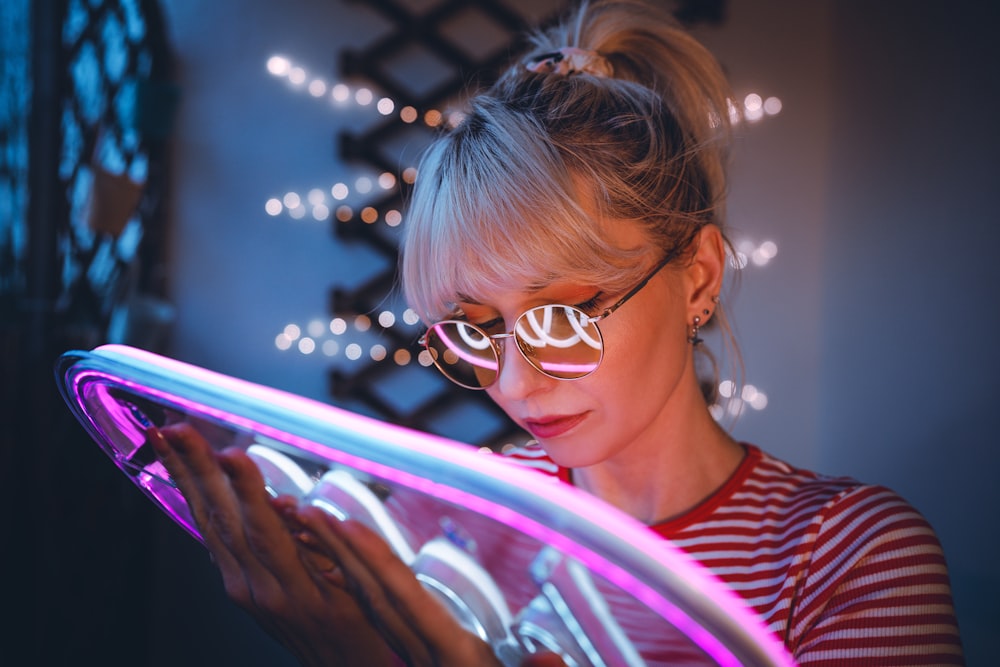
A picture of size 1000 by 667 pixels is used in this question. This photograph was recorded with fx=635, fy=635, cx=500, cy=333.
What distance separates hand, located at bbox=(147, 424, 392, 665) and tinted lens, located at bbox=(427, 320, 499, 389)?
293 mm

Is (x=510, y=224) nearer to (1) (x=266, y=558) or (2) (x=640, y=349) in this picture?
(2) (x=640, y=349)

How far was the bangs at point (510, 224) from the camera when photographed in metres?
0.52

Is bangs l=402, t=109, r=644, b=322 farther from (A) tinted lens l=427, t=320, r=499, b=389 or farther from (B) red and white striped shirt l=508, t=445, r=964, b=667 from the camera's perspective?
(B) red and white striped shirt l=508, t=445, r=964, b=667

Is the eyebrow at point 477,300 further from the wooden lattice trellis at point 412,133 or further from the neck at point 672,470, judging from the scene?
the wooden lattice trellis at point 412,133

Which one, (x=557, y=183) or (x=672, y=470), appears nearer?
(x=557, y=183)

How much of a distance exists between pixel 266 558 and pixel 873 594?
425mm

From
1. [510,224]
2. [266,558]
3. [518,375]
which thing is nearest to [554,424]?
[518,375]

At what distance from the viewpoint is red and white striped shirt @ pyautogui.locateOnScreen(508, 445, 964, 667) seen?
17.7 inches

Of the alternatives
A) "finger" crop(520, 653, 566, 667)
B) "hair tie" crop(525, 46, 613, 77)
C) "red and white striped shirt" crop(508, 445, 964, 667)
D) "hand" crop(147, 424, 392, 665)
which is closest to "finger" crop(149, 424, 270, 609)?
"hand" crop(147, 424, 392, 665)

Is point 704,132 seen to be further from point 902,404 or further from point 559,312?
point 902,404

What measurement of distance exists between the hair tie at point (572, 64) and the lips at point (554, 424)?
1.12 ft

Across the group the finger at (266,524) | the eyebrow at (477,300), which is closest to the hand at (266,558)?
the finger at (266,524)

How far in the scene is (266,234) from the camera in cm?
177

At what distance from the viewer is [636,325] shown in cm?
56
